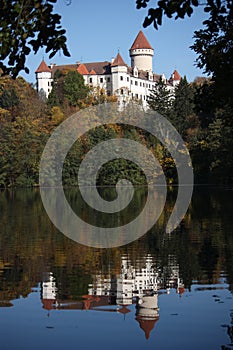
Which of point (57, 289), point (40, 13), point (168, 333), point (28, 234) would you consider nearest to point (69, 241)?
point (28, 234)

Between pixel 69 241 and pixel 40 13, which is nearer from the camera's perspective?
pixel 40 13

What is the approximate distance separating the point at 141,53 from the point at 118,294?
12517cm

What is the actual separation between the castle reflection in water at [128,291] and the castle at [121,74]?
10609 cm

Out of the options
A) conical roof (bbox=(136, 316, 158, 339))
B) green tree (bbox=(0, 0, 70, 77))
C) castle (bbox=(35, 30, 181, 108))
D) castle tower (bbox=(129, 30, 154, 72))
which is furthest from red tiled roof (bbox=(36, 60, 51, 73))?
green tree (bbox=(0, 0, 70, 77))

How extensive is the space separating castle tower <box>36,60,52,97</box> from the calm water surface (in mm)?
112027

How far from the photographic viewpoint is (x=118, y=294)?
35.6ft

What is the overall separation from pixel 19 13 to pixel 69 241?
1301 centimetres

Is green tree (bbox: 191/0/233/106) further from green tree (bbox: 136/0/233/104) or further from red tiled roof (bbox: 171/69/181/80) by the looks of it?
red tiled roof (bbox: 171/69/181/80)

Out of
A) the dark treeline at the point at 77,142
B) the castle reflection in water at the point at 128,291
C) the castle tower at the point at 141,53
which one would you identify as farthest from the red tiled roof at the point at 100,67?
the castle reflection in water at the point at 128,291

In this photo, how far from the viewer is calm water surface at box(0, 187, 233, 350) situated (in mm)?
8260

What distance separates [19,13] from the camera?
232 inches

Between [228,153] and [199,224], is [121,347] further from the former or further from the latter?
[228,153]

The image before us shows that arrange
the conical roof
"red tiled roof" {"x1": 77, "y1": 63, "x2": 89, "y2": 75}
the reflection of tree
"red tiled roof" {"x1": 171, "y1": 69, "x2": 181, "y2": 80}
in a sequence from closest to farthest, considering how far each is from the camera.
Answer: the conical roof < the reflection of tree < "red tiled roof" {"x1": 77, "y1": 63, "x2": 89, "y2": 75} < "red tiled roof" {"x1": 171, "y1": 69, "x2": 181, "y2": 80}

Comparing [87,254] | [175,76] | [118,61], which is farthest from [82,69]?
[87,254]
